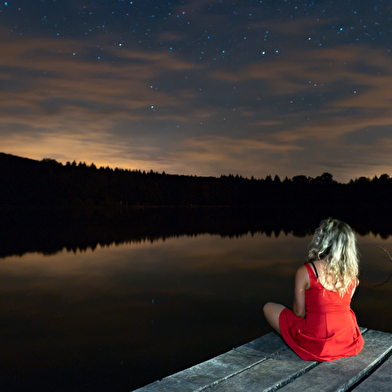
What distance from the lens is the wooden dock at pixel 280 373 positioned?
3471mm

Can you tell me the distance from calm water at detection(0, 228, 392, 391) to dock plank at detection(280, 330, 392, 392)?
2727 millimetres

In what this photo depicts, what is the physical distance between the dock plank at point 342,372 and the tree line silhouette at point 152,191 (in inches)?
4388

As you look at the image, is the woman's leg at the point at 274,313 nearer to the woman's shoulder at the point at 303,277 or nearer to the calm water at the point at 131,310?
the woman's shoulder at the point at 303,277

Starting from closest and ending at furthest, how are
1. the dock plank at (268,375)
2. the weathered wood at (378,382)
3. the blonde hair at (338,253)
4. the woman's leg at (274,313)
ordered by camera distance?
the weathered wood at (378,382), the dock plank at (268,375), the blonde hair at (338,253), the woman's leg at (274,313)

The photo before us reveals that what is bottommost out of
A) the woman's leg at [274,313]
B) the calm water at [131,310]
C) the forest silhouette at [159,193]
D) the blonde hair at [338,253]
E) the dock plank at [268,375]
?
the calm water at [131,310]

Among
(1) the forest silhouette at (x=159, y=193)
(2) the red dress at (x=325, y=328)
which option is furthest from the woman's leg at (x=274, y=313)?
(1) the forest silhouette at (x=159, y=193)

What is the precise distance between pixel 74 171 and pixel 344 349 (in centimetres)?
14385

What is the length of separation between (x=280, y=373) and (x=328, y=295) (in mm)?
935

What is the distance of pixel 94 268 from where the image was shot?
14.6 m

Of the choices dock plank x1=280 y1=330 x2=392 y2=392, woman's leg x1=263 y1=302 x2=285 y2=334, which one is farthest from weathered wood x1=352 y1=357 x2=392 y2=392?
woman's leg x1=263 y1=302 x2=285 y2=334

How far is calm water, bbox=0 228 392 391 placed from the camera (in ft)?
19.3

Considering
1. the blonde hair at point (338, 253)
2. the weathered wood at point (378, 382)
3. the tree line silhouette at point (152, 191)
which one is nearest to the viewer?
the weathered wood at point (378, 382)

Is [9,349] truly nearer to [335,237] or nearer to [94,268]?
[335,237]

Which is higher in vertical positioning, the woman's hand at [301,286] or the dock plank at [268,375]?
the woman's hand at [301,286]
